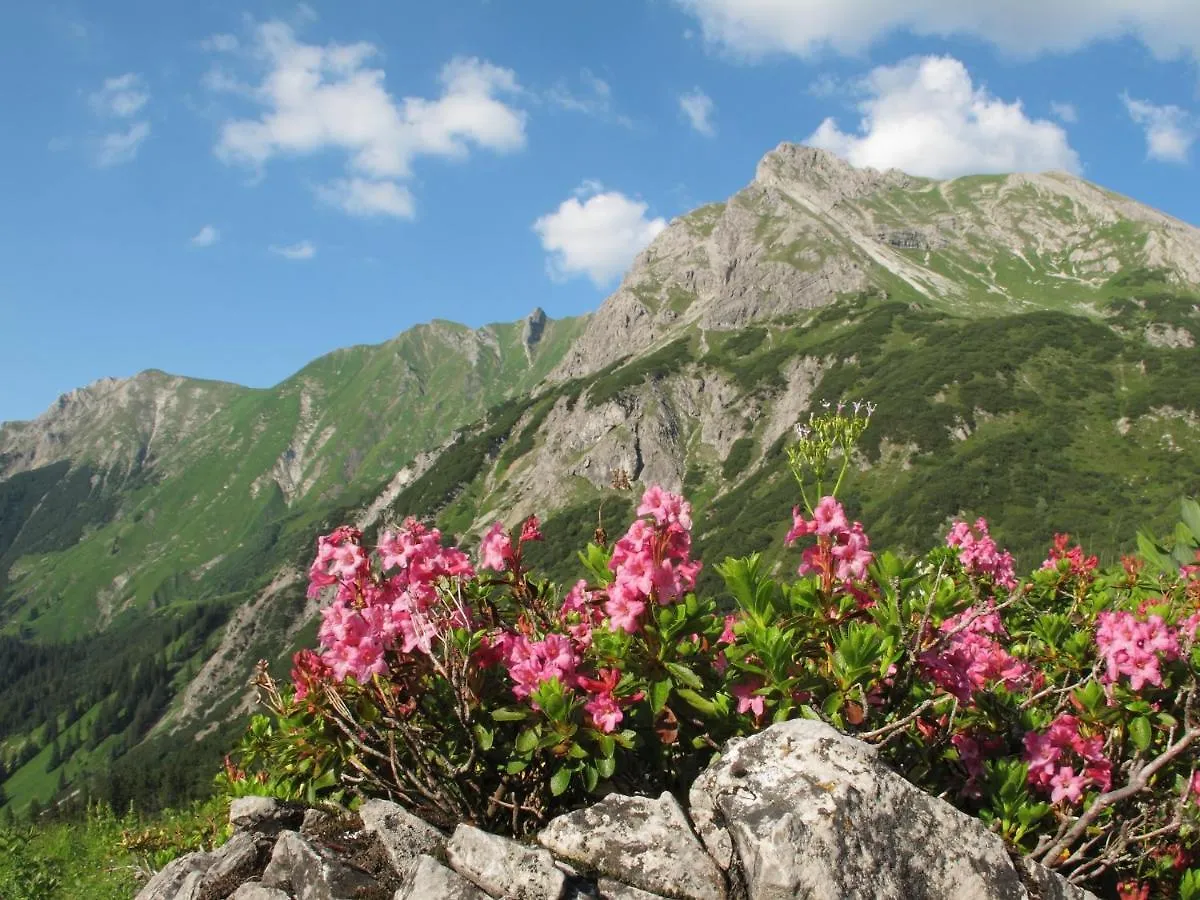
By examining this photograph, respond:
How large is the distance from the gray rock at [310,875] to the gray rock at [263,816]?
1.38 feet

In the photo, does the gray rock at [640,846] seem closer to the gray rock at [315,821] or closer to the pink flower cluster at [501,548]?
the gray rock at [315,821]

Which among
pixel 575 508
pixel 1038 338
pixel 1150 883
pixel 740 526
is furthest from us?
pixel 575 508

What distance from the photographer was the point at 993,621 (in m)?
5.26

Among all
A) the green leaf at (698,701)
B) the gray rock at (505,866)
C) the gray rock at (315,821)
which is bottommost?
the gray rock at (315,821)

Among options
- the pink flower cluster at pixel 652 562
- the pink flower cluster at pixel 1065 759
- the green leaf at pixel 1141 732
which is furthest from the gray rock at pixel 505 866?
the green leaf at pixel 1141 732

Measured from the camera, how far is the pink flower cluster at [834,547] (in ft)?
14.3

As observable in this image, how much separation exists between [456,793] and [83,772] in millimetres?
238391

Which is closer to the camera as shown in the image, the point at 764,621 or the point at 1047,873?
the point at 1047,873

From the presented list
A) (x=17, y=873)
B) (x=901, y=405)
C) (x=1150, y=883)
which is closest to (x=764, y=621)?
(x=1150, y=883)

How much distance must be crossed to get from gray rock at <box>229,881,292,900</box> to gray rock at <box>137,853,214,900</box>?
454 millimetres

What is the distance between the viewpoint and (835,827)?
3.32m

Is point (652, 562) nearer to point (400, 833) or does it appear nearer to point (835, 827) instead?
point (835, 827)

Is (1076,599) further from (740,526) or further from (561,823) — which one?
(740,526)

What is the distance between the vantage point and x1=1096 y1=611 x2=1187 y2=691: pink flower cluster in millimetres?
4363
